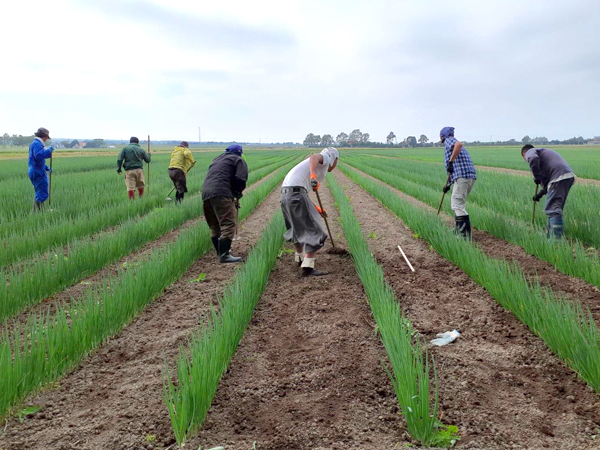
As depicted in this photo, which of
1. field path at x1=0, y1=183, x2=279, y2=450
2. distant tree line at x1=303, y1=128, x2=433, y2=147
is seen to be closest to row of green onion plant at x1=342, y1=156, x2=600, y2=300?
field path at x1=0, y1=183, x2=279, y2=450

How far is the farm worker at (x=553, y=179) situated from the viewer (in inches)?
207

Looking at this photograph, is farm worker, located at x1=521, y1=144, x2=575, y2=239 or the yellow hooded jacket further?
the yellow hooded jacket

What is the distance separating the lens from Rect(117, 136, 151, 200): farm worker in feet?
29.7

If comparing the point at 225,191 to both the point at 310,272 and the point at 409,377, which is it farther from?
the point at 409,377

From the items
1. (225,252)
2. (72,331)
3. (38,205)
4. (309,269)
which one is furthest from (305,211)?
(38,205)

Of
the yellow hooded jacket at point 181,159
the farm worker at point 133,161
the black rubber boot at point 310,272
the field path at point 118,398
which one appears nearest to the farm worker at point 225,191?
the black rubber boot at point 310,272

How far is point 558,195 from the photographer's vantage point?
527 centimetres

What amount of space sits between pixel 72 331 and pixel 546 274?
13.1ft

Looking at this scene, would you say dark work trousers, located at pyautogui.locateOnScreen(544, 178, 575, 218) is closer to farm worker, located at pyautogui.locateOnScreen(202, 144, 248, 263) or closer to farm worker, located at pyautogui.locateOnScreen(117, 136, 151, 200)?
farm worker, located at pyautogui.locateOnScreen(202, 144, 248, 263)

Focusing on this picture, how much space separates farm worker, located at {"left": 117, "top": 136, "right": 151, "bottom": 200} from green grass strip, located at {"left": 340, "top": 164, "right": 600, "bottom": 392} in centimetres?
632

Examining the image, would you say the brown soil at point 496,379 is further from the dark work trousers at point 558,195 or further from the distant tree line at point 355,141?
the distant tree line at point 355,141

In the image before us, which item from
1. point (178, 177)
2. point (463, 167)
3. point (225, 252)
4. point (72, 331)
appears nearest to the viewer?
point (72, 331)

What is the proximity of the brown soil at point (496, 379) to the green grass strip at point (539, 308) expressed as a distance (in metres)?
0.09

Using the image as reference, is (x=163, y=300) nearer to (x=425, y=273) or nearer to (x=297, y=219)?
(x=297, y=219)
